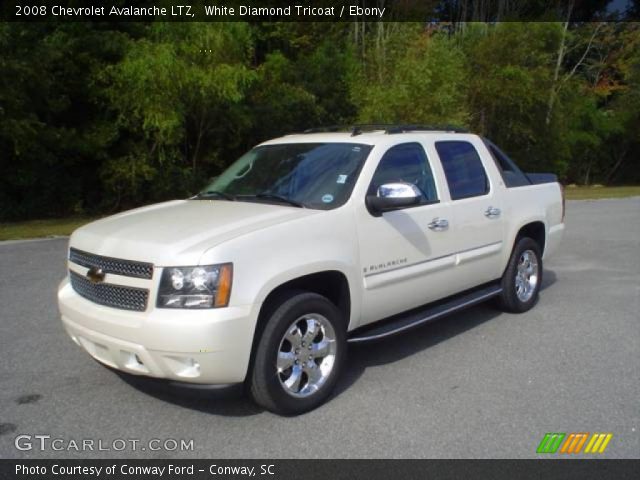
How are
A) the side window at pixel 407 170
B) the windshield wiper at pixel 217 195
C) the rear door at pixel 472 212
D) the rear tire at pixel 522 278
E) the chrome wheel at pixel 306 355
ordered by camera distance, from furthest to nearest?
the rear tire at pixel 522 278
the rear door at pixel 472 212
the windshield wiper at pixel 217 195
the side window at pixel 407 170
the chrome wheel at pixel 306 355

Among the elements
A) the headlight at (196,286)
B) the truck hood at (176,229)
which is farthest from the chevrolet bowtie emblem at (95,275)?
the headlight at (196,286)

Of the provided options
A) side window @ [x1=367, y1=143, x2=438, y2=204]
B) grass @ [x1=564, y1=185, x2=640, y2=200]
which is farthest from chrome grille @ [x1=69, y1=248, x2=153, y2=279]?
grass @ [x1=564, y1=185, x2=640, y2=200]

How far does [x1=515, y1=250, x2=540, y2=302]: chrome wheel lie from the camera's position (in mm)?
6027

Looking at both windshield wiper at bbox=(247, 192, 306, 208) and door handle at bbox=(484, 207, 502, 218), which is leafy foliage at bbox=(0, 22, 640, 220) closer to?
door handle at bbox=(484, 207, 502, 218)

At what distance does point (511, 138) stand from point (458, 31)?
19.1 ft

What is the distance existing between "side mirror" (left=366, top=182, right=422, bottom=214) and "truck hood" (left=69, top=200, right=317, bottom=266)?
1.60ft

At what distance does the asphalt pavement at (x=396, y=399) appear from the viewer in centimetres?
343

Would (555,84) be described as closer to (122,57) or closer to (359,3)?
(359,3)

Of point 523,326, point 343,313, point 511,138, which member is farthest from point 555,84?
point 343,313

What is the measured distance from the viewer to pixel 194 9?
629 inches
